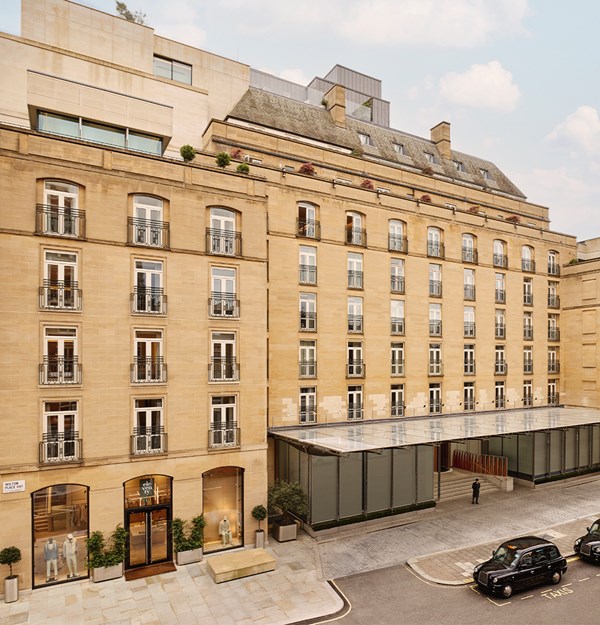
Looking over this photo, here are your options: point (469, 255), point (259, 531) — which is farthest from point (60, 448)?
Result: point (469, 255)

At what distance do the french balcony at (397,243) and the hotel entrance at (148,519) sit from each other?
19.3 m

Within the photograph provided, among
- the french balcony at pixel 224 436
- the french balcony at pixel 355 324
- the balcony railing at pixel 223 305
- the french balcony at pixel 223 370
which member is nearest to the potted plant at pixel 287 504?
the french balcony at pixel 224 436

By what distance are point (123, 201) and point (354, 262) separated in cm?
1445

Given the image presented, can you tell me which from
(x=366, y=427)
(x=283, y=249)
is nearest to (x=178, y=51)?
(x=283, y=249)

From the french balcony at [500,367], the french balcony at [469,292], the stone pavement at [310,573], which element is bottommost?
the stone pavement at [310,573]

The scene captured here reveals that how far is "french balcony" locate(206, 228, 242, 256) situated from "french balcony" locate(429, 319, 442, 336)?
15.5m

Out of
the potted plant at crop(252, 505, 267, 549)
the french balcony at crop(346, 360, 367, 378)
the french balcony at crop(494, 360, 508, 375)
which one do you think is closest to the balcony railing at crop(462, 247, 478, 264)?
the french balcony at crop(494, 360, 508, 375)

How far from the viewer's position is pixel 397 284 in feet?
102

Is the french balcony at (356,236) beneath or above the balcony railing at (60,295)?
above

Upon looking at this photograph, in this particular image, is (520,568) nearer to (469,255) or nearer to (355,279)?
(355,279)

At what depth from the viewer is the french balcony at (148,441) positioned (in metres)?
19.9

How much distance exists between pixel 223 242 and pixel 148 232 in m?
3.41

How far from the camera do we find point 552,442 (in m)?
32.4

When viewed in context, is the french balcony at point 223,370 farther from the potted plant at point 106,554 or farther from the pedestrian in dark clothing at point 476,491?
the pedestrian in dark clothing at point 476,491
